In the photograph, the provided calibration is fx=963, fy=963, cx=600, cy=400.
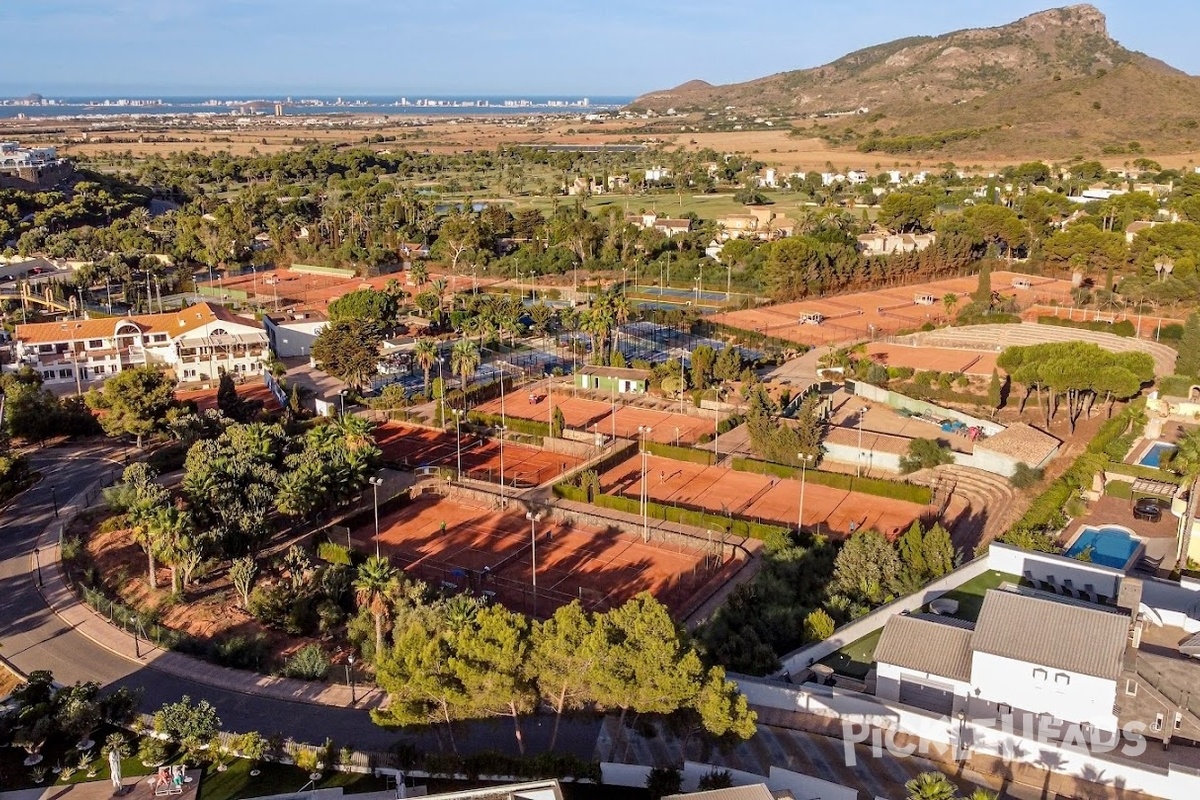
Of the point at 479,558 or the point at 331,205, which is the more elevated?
the point at 331,205

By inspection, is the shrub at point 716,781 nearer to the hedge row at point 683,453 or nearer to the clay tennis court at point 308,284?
the hedge row at point 683,453

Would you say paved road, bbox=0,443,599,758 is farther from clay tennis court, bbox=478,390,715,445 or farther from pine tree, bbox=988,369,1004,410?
A: pine tree, bbox=988,369,1004,410

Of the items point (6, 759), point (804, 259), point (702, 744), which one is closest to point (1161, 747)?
point (702, 744)

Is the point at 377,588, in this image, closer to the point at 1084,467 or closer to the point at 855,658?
the point at 855,658

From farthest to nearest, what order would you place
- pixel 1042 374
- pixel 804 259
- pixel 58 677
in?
pixel 804 259 < pixel 1042 374 < pixel 58 677

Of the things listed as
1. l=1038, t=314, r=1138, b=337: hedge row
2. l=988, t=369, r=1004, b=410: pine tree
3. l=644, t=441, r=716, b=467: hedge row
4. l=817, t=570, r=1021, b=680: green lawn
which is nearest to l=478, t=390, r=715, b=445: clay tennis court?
l=644, t=441, r=716, b=467: hedge row

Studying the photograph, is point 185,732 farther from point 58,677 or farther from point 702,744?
point 702,744
